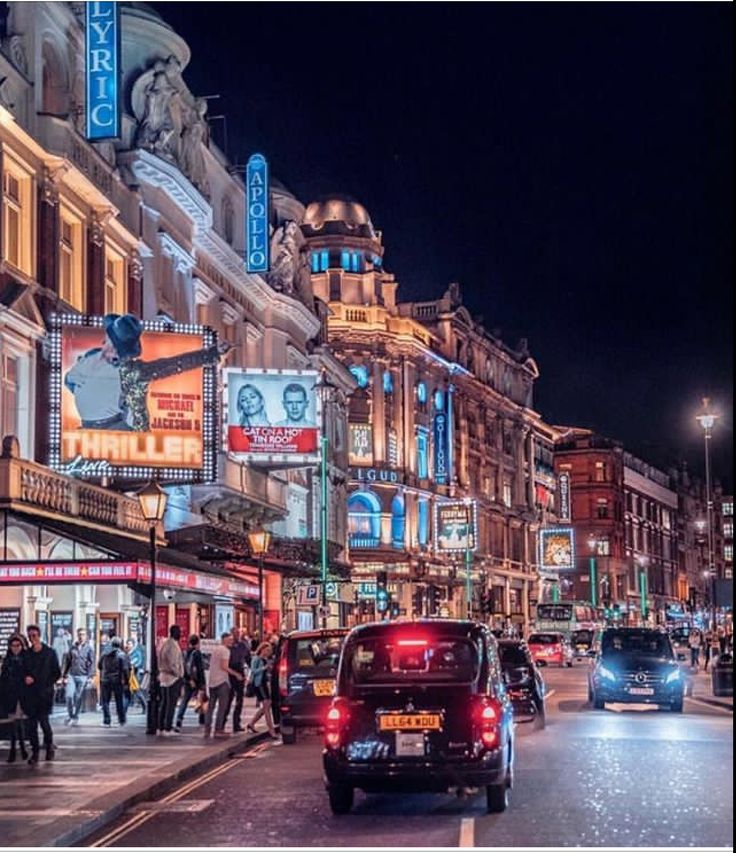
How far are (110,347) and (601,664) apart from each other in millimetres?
12580

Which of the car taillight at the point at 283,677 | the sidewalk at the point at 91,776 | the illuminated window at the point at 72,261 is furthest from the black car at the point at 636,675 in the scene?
the illuminated window at the point at 72,261

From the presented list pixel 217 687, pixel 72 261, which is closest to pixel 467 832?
pixel 217 687

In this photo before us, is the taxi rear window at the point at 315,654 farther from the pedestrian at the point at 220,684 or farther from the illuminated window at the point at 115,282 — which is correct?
the illuminated window at the point at 115,282

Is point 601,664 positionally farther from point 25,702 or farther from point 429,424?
point 429,424

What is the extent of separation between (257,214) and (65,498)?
19.5 metres

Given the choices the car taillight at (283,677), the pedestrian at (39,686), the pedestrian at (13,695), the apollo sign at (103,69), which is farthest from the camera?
the apollo sign at (103,69)

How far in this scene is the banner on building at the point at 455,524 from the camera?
84062 millimetres

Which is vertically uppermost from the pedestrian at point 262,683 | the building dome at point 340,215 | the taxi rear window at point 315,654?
the building dome at point 340,215

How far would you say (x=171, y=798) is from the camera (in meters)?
16.3

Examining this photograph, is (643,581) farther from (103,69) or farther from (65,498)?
(65,498)

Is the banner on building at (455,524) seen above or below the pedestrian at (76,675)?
above

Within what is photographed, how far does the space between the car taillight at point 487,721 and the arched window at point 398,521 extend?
224 feet

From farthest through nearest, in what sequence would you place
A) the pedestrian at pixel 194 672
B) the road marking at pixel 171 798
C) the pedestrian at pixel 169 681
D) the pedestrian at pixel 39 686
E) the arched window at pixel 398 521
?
the arched window at pixel 398 521
the pedestrian at pixel 194 672
the pedestrian at pixel 169 681
the pedestrian at pixel 39 686
the road marking at pixel 171 798

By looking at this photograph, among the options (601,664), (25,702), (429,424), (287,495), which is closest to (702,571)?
(429,424)
